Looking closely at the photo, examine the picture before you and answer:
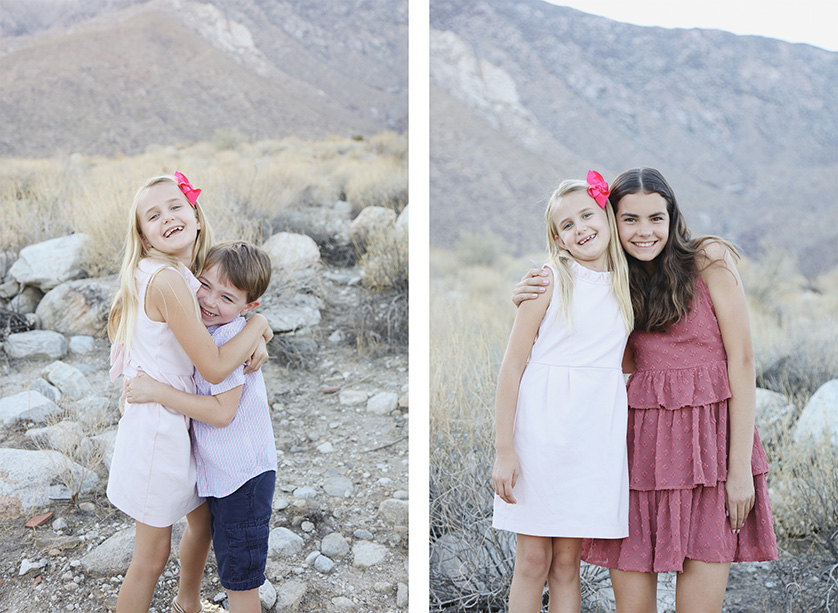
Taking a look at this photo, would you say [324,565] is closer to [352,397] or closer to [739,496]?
[352,397]

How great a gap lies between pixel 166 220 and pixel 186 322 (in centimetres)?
26

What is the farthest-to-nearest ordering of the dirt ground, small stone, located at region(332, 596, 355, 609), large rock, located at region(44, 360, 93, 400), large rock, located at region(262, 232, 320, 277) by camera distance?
large rock, located at region(262, 232, 320, 277) → large rock, located at region(44, 360, 93, 400) → small stone, located at region(332, 596, 355, 609) → the dirt ground

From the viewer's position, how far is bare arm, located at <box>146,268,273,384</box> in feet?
4.79

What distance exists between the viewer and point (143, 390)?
1.48 m

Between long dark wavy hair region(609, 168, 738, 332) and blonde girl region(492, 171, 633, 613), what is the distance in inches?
2.4

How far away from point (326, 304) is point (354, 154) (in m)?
5.07

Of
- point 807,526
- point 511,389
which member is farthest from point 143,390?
point 807,526

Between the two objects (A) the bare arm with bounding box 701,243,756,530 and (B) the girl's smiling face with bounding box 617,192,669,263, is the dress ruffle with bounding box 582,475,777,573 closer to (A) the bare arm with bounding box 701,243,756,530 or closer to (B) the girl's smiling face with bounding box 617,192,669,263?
(A) the bare arm with bounding box 701,243,756,530

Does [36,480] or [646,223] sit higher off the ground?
[646,223]

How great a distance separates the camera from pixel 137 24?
13.5 m

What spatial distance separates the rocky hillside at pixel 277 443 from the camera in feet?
6.82

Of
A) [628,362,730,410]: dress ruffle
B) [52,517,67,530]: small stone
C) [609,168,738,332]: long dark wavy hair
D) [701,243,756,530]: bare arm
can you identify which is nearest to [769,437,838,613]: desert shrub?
[701,243,756,530]: bare arm

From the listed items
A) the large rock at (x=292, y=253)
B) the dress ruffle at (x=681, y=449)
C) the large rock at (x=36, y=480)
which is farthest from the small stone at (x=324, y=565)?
the large rock at (x=292, y=253)

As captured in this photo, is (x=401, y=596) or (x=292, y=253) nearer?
(x=401, y=596)
